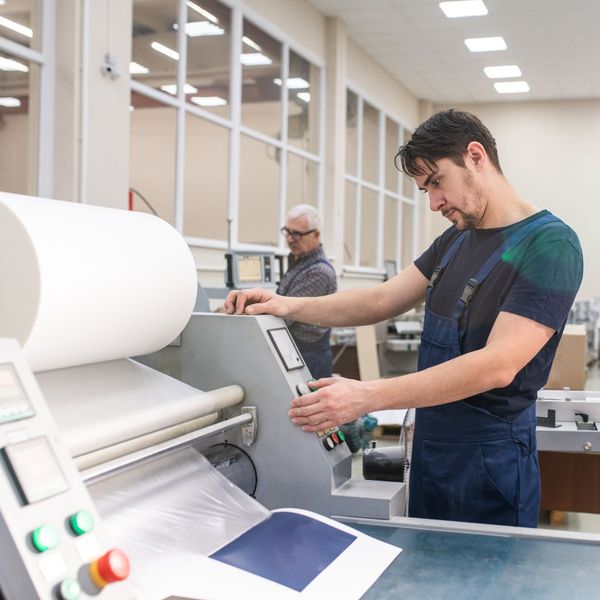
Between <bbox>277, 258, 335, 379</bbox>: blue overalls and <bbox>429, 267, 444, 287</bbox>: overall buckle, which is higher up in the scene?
<bbox>429, 267, 444, 287</bbox>: overall buckle

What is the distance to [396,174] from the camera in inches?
442

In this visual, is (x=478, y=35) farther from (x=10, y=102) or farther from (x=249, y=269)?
(x=249, y=269)

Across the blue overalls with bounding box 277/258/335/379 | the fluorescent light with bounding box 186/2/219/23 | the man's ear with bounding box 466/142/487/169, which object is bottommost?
the blue overalls with bounding box 277/258/335/379

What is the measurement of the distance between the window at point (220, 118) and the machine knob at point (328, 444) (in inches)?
144

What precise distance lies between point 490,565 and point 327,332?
271 centimetres

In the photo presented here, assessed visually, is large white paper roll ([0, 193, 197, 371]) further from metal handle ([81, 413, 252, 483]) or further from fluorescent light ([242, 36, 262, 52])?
fluorescent light ([242, 36, 262, 52])

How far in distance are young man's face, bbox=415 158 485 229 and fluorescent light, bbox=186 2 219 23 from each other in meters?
4.65

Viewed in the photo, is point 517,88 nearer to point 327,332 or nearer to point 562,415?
point 327,332

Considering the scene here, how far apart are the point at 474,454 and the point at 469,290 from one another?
335 millimetres

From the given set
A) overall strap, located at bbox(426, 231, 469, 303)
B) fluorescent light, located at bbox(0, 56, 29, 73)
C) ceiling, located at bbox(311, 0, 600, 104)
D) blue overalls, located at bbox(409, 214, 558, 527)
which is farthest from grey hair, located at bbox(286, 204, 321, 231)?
ceiling, located at bbox(311, 0, 600, 104)

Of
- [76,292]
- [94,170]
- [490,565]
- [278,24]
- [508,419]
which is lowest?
[490,565]

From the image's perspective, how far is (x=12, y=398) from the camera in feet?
2.82

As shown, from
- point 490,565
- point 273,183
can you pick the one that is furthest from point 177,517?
point 273,183

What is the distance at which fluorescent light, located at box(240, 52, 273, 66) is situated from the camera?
6.83 meters
